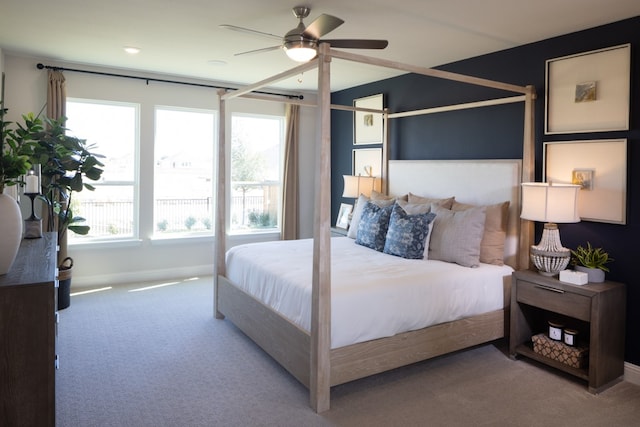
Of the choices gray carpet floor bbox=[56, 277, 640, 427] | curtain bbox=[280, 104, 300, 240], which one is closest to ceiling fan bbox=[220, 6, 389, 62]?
gray carpet floor bbox=[56, 277, 640, 427]

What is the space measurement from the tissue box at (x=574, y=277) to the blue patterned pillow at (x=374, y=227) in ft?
4.82

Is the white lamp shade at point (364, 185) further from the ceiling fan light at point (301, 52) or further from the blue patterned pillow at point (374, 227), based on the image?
the ceiling fan light at point (301, 52)

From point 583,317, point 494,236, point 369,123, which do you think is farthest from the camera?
point 369,123

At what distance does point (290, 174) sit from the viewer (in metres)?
6.49

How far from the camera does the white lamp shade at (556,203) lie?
10.4ft

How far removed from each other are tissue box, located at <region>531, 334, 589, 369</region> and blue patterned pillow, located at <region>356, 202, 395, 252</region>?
1.43 metres

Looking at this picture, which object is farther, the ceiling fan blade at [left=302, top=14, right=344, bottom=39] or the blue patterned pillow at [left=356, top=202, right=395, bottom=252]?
the blue patterned pillow at [left=356, top=202, right=395, bottom=252]

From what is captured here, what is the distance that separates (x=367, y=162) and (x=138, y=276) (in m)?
3.17

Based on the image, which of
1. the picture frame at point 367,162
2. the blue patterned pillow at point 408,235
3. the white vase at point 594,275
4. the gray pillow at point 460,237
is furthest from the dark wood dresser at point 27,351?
the picture frame at point 367,162

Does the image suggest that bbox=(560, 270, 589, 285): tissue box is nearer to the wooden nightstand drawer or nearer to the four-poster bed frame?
the wooden nightstand drawer

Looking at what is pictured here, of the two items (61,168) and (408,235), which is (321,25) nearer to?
(408,235)

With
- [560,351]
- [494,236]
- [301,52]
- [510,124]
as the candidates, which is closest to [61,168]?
[301,52]

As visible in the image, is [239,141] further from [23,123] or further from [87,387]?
[87,387]

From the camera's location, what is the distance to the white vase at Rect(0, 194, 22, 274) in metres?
1.88
